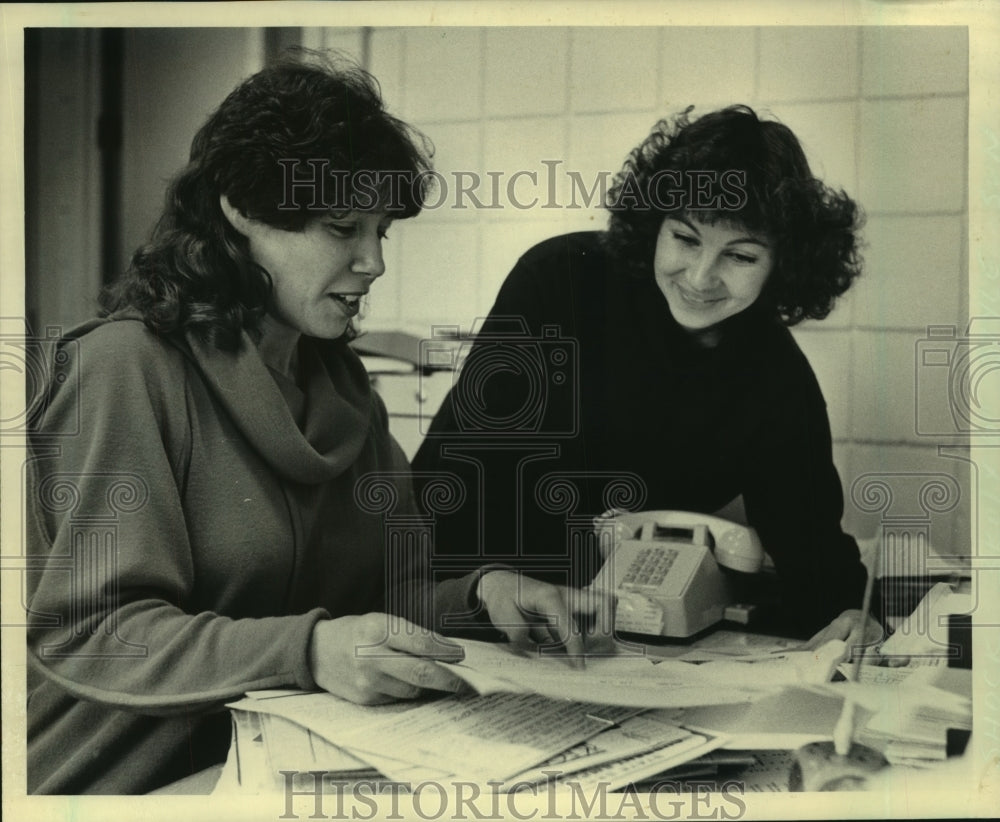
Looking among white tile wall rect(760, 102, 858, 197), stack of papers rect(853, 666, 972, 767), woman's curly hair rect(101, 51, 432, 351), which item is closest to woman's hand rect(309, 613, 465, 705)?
woman's curly hair rect(101, 51, 432, 351)

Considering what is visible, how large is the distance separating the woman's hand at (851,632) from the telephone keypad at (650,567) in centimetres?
22

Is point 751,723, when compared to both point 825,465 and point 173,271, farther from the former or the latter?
point 173,271

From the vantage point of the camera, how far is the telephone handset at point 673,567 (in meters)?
1.38

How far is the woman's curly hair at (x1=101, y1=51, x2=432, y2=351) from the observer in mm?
1318

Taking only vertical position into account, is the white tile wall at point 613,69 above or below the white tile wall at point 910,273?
above

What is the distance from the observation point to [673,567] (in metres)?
1.38

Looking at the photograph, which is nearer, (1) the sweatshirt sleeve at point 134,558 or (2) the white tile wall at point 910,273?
(1) the sweatshirt sleeve at point 134,558

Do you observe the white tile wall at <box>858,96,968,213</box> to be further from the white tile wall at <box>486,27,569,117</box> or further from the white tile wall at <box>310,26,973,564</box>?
the white tile wall at <box>486,27,569,117</box>

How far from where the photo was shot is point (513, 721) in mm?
1354

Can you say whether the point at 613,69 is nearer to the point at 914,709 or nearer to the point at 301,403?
the point at 301,403

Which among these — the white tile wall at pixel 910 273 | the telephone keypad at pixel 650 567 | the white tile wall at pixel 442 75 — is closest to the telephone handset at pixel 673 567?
the telephone keypad at pixel 650 567

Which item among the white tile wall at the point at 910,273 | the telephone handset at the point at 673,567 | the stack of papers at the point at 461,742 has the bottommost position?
the stack of papers at the point at 461,742

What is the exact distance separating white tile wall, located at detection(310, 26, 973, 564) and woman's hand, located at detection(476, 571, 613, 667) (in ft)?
1.19

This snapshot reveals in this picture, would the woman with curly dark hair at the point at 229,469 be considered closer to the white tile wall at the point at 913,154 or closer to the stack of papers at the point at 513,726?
the stack of papers at the point at 513,726
